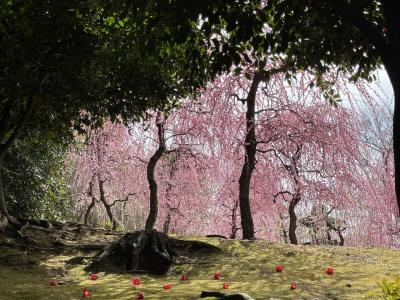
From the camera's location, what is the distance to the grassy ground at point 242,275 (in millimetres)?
6816

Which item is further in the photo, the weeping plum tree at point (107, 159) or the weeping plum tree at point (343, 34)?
the weeping plum tree at point (107, 159)

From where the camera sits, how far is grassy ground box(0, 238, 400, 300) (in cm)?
682

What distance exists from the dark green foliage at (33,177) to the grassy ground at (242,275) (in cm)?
549

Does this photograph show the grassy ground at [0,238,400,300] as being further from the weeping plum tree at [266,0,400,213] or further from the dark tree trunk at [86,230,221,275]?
the weeping plum tree at [266,0,400,213]

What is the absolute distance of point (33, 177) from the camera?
15.6 m

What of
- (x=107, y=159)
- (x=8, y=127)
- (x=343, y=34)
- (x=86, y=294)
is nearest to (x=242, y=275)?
(x=86, y=294)

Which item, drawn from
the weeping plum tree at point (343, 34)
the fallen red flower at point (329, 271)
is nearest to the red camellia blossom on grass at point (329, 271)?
the fallen red flower at point (329, 271)

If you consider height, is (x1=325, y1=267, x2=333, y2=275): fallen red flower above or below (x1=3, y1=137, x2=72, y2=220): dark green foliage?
below

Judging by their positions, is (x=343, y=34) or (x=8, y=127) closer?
(x=343, y=34)

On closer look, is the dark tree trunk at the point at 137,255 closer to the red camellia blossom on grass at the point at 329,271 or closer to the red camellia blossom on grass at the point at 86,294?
the red camellia blossom on grass at the point at 86,294

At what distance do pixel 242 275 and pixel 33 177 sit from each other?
9.78m

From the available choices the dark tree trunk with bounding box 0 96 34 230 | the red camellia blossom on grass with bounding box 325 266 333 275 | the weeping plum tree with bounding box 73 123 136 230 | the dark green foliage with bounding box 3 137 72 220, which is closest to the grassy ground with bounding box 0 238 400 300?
the red camellia blossom on grass with bounding box 325 266 333 275

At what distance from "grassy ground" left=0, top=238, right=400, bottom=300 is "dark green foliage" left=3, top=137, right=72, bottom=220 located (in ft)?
18.0

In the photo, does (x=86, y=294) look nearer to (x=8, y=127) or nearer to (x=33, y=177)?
(x=8, y=127)
